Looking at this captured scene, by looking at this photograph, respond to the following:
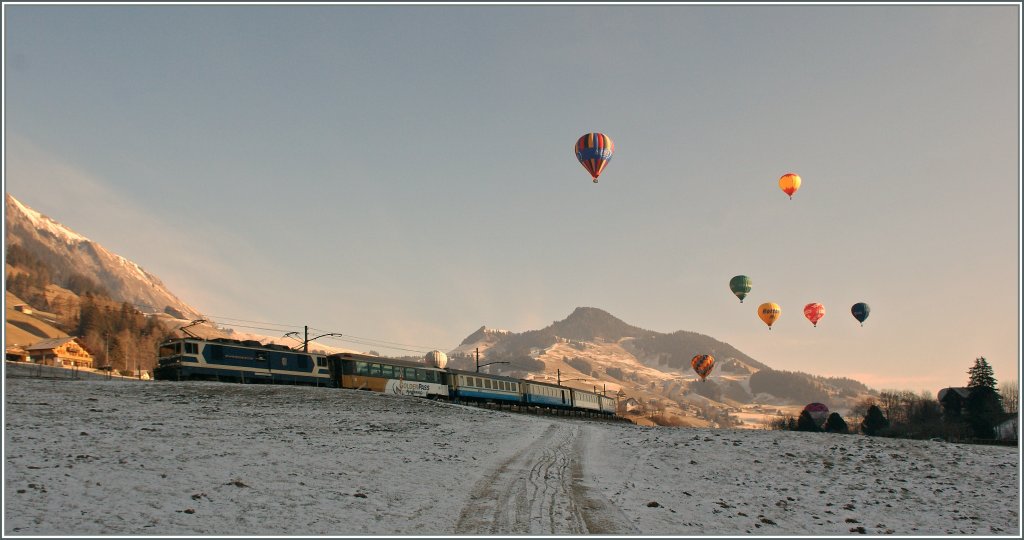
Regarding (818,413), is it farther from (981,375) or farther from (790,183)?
(790,183)

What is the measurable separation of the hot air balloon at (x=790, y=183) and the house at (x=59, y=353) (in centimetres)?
11211

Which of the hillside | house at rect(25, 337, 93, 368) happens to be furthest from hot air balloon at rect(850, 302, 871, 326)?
the hillside

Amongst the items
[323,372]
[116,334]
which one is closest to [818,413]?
[323,372]

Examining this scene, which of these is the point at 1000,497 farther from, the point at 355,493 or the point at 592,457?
the point at 355,493

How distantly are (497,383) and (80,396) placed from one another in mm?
40844

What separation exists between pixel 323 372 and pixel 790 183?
4966 cm

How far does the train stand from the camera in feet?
149

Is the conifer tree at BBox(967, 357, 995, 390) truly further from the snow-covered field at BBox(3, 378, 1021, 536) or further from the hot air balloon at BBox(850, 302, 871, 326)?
the snow-covered field at BBox(3, 378, 1021, 536)

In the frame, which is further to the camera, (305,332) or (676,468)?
(305,332)

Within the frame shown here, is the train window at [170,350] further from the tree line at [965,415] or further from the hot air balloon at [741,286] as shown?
the tree line at [965,415]

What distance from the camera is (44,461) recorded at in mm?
16375

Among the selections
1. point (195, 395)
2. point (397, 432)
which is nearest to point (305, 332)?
point (195, 395)

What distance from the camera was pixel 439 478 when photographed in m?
18.3

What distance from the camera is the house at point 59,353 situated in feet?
370
